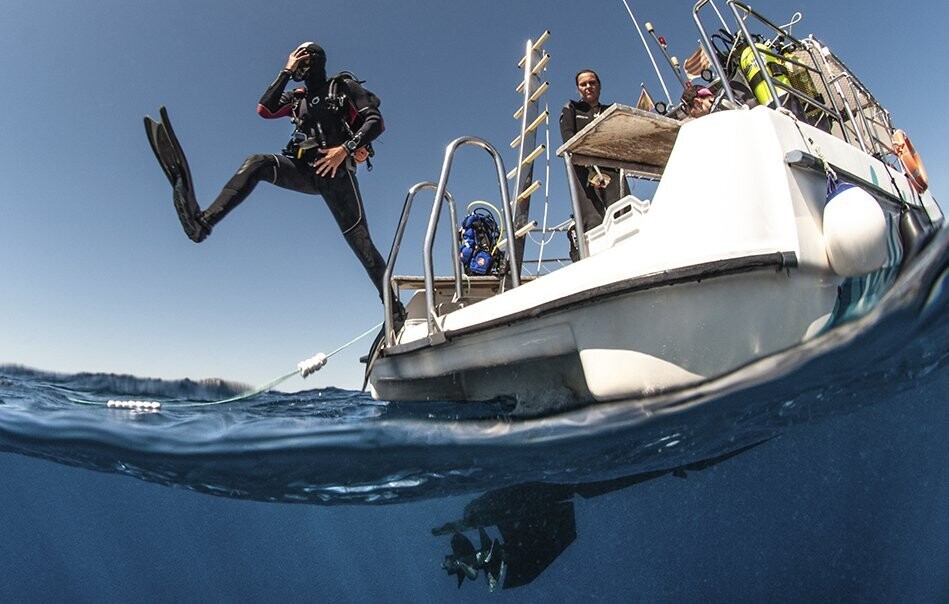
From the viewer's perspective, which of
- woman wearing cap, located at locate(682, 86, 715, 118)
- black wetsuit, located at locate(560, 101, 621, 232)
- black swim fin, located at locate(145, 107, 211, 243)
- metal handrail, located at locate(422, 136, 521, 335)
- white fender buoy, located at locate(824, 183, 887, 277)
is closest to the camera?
white fender buoy, located at locate(824, 183, 887, 277)

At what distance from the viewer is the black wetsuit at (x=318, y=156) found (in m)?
3.71

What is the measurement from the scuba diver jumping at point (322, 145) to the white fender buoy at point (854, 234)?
306 centimetres

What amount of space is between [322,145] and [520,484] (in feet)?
10.7

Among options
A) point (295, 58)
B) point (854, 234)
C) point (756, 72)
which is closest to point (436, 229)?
point (295, 58)

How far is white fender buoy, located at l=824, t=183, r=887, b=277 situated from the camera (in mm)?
1818

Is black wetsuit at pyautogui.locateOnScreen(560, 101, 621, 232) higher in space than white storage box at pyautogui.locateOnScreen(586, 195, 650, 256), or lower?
higher

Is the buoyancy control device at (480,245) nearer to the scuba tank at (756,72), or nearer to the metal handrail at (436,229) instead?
the metal handrail at (436,229)

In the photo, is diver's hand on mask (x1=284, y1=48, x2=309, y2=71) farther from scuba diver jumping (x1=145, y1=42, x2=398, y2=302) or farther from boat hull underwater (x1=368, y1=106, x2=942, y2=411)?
boat hull underwater (x1=368, y1=106, x2=942, y2=411)

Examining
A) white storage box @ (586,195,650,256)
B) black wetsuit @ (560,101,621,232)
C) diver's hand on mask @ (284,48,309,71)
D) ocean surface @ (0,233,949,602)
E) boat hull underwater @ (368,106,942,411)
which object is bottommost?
ocean surface @ (0,233,949,602)

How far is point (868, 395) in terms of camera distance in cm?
495

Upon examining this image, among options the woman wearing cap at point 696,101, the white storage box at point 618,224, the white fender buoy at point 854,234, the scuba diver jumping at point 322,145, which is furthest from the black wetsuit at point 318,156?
the white fender buoy at point 854,234

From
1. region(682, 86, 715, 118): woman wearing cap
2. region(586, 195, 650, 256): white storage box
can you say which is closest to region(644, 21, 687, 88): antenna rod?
region(682, 86, 715, 118): woman wearing cap

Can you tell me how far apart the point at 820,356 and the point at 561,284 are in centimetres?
167

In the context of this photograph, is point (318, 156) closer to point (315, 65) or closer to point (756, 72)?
point (315, 65)
